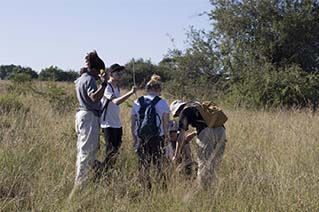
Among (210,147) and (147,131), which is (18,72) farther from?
(210,147)

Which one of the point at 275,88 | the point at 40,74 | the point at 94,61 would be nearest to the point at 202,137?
the point at 94,61

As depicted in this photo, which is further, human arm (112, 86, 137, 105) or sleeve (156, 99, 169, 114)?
human arm (112, 86, 137, 105)

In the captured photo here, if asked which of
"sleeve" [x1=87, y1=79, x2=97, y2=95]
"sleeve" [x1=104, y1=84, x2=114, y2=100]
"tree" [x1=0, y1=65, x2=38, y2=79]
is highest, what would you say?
"tree" [x1=0, y1=65, x2=38, y2=79]

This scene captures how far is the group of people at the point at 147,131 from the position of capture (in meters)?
5.68

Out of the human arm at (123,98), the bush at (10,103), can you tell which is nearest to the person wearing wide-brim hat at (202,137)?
the human arm at (123,98)

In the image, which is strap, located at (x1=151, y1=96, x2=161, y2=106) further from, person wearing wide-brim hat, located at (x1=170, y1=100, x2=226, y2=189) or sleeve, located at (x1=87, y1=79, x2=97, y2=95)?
sleeve, located at (x1=87, y1=79, x2=97, y2=95)

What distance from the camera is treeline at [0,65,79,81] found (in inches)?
566

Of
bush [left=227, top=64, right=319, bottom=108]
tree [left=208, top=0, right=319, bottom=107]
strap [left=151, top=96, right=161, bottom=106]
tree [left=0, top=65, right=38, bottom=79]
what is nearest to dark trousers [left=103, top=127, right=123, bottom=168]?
strap [left=151, top=96, right=161, bottom=106]

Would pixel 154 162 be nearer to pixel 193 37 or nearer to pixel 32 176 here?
pixel 32 176

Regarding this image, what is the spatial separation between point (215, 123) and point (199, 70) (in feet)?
52.5

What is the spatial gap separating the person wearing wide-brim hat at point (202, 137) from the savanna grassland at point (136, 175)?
0.24 meters

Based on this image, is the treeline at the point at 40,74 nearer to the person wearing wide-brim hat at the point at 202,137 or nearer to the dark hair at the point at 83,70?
the dark hair at the point at 83,70

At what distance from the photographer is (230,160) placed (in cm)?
663

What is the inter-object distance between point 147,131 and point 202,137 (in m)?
0.69
